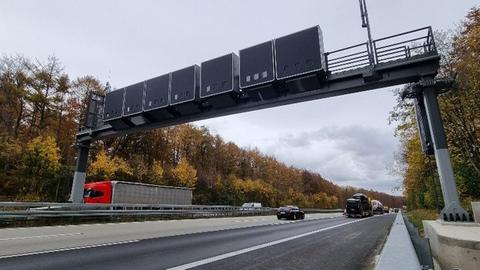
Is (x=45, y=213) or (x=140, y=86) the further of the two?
(x=140, y=86)

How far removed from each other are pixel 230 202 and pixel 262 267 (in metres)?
54.7

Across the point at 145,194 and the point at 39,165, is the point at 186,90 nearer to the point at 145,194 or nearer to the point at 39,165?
the point at 145,194

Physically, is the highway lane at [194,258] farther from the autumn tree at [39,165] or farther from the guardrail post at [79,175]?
the autumn tree at [39,165]

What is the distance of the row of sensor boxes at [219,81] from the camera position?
14.8 meters

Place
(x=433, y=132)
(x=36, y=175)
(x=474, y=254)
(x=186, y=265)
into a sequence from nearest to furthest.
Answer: (x=474, y=254) < (x=186, y=265) < (x=433, y=132) < (x=36, y=175)

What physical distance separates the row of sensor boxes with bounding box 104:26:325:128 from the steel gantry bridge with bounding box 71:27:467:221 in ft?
0.15

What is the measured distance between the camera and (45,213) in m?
15.7

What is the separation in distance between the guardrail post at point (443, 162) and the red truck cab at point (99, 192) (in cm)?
2332

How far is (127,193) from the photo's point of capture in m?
26.4

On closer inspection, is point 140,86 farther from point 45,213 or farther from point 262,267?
point 262,267

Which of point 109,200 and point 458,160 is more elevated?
point 458,160

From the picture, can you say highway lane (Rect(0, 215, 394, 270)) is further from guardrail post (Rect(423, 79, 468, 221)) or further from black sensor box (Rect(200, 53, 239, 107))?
black sensor box (Rect(200, 53, 239, 107))

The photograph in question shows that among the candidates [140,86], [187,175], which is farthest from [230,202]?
[140,86]

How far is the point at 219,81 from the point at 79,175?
1353 cm
